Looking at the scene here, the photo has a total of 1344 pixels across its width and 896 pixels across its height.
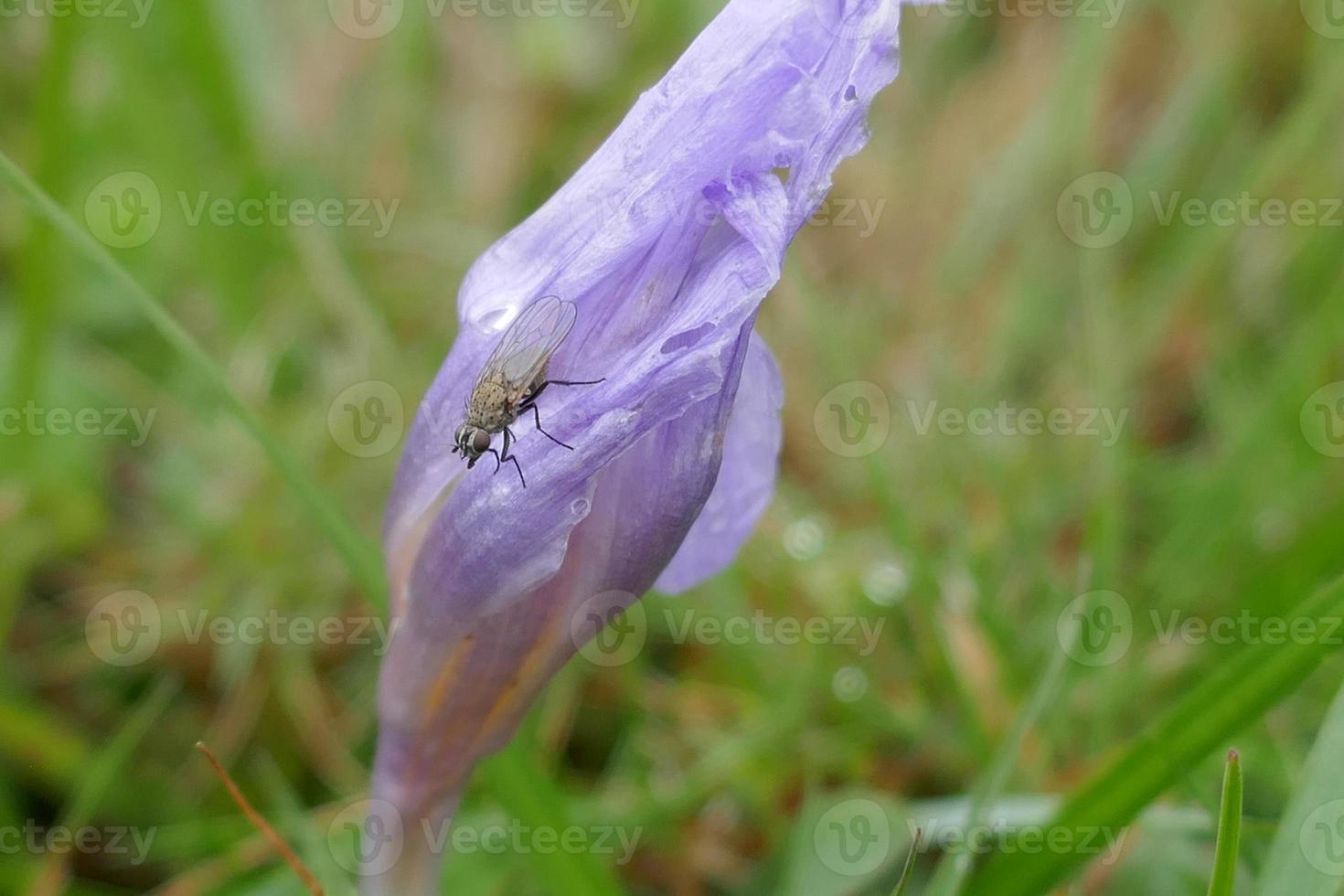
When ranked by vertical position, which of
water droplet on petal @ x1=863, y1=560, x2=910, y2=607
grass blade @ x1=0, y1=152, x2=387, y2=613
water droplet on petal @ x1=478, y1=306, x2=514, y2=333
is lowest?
water droplet on petal @ x1=863, y1=560, x2=910, y2=607

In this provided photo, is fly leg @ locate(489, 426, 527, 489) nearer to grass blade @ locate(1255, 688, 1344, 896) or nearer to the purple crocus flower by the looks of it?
the purple crocus flower

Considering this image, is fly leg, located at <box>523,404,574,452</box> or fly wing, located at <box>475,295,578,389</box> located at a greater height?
fly wing, located at <box>475,295,578,389</box>

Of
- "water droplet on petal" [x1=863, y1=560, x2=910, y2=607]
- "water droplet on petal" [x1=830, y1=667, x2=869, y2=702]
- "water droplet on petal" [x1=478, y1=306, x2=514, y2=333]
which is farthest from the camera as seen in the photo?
"water droplet on petal" [x1=863, y1=560, x2=910, y2=607]

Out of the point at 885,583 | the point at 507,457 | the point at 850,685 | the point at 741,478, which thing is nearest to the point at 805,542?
the point at 885,583

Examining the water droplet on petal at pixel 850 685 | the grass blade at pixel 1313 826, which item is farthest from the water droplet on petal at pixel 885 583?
the grass blade at pixel 1313 826

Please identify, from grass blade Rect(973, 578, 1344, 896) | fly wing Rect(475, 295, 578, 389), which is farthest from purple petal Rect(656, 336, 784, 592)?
grass blade Rect(973, 578, 1344, 896)

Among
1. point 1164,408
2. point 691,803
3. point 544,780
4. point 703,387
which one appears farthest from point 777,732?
point 1164,408

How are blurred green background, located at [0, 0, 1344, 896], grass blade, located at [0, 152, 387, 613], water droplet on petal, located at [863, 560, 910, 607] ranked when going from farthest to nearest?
1. water droplet on petal, located at [863, 560, 910, 607]
2. blurred green background, located at [0, 0, 1344, 896]
3. grass blade, located at [0, 152, 387, 613]
